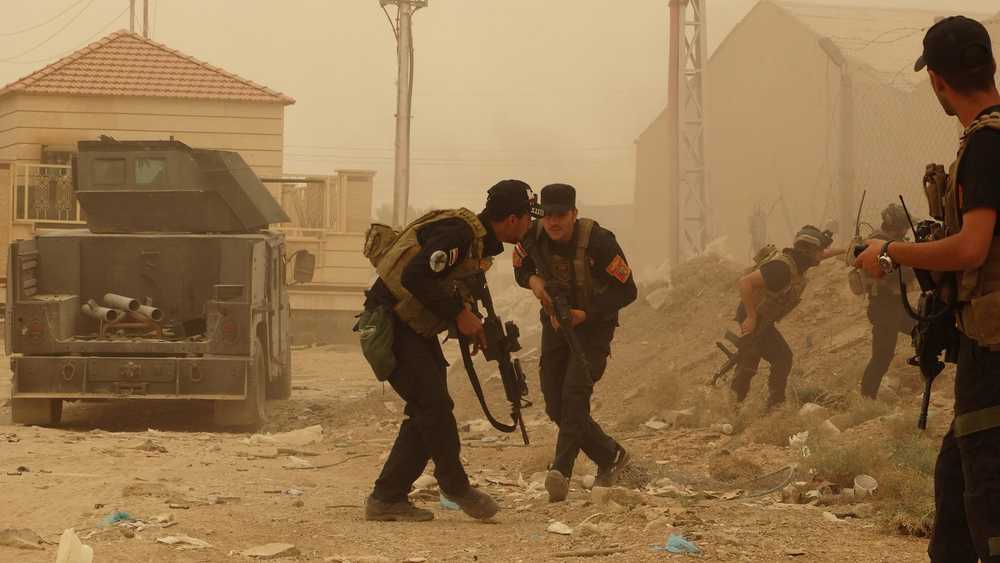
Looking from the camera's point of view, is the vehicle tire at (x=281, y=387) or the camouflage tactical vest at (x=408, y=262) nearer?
the camouflage tactical vest at (x=408, y=262)

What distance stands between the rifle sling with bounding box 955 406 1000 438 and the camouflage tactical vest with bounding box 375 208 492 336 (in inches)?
124

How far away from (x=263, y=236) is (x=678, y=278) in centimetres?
706

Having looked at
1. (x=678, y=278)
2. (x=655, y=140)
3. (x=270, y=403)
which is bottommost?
(x=270, y=403)

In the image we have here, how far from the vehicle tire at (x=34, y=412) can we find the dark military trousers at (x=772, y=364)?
18.1ft

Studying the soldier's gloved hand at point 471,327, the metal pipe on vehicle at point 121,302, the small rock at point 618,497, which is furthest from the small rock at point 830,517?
the metal pipe on vehicle at point 121,302

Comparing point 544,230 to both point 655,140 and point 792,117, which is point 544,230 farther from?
point 655,140

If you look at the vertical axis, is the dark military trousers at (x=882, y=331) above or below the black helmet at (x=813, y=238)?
below

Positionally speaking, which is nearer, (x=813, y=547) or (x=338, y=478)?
(x=813, y=547)

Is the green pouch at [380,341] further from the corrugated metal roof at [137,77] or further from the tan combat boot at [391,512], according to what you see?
the corrugated metal roof at [137,77]

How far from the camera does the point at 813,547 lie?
620 centimetres

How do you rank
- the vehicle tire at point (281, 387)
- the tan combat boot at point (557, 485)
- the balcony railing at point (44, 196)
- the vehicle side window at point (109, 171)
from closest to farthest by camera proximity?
the tan combat boot at point (557, 485), the vehicle side window at point (109, 171), the vehicle tire at point (281, 387), the balcony railing at point (44, 196)

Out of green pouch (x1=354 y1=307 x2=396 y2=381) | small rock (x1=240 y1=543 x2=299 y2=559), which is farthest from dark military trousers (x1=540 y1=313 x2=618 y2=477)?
small rock (x1=240 y1=543 x2=299 y2=559)

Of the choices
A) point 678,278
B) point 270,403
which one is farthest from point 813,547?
point 678,278

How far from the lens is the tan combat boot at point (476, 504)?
23.1ft
